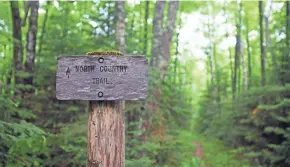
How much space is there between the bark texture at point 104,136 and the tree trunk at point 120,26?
13.7 ft

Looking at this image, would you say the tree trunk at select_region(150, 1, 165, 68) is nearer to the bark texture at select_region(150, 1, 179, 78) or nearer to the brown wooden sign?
the bark texture at select_region(150, 1, 179, 78)

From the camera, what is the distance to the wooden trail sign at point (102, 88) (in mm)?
3225

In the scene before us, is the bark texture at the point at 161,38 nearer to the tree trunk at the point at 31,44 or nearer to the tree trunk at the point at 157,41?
the tree trunk at the point at 157,41

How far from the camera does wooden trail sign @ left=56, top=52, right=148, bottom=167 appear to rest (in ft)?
10.6

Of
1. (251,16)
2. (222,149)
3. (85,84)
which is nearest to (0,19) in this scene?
(85,84)

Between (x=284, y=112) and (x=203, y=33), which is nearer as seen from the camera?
(x=284, y=112)

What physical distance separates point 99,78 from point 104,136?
57 centimetres

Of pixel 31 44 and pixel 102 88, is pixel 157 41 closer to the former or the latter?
pixel 31 44

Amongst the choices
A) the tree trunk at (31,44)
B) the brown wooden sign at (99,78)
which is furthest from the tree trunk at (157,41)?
the brown wooden sign at (99,78)

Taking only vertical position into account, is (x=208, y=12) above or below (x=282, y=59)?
above

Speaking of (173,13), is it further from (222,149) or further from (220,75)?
(220,75)

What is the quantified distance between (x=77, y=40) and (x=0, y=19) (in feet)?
13.1

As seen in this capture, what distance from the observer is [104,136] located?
3236mm

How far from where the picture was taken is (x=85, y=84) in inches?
127
